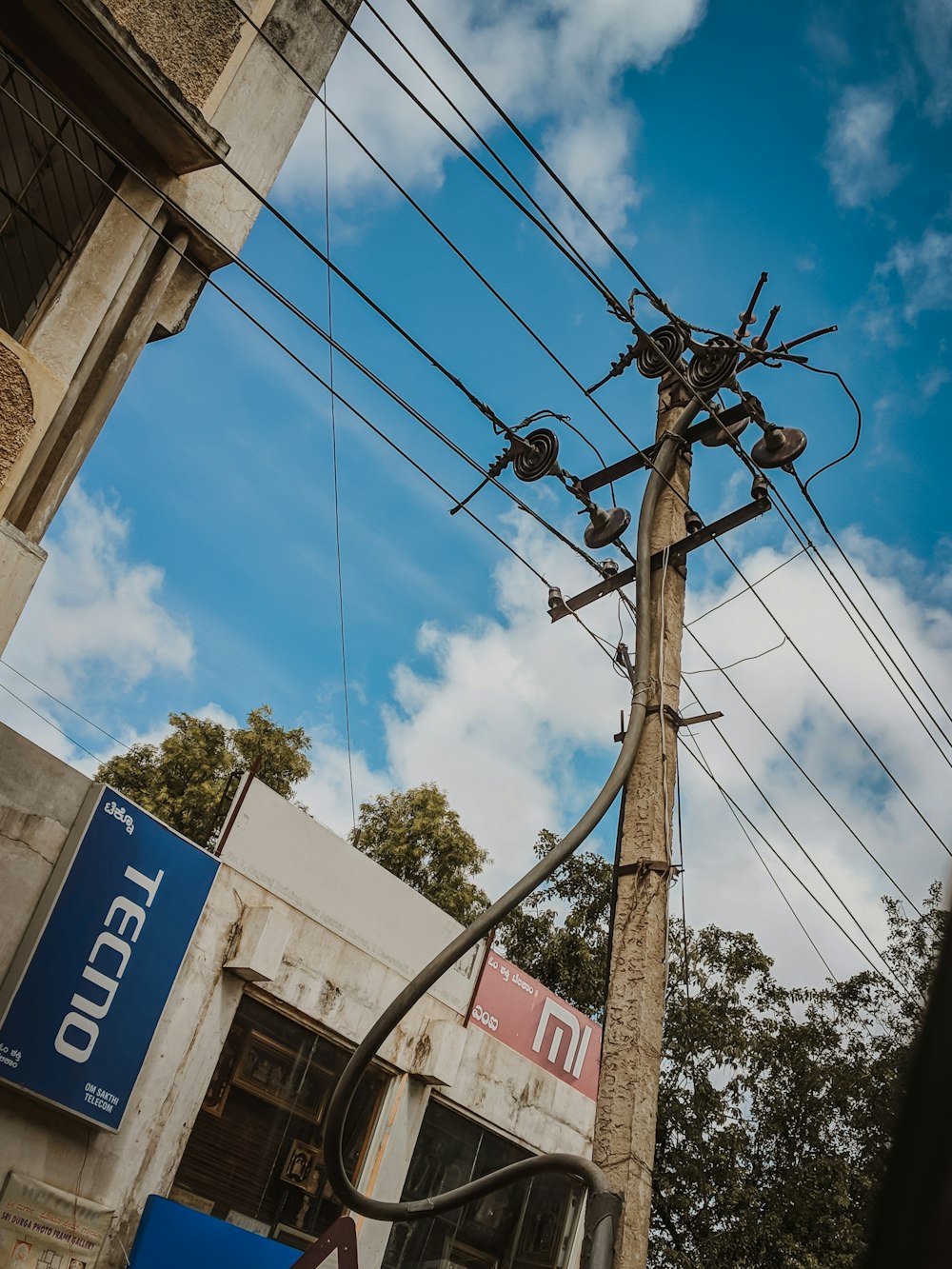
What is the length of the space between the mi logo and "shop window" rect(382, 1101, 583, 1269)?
60.0 inches

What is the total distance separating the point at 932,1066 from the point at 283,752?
27022 millimetres

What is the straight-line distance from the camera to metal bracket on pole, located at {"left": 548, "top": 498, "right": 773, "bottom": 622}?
798cm

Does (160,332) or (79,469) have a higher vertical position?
(160,332)

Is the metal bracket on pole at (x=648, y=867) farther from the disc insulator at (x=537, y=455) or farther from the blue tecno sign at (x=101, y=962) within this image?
the blue tecno sign at (x=101, y=962)

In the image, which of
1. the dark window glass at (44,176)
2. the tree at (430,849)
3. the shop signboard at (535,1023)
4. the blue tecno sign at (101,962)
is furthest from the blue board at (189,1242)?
the tree at (430,849)

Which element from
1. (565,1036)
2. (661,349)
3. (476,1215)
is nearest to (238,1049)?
(476,1215)

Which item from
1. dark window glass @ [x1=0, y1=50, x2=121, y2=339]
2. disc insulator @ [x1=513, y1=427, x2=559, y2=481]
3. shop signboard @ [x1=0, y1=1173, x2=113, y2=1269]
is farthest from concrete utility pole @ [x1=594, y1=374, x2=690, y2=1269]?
shop signboard @ [x1=0, y1=1173, x2=113, y2=1269]

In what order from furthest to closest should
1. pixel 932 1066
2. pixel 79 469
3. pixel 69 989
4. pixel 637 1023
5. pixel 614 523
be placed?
1. pixel 69 989
2. pixel 614 523
3. pixel 79 469
4. pixel 637 1023
5. pixel 932 1066

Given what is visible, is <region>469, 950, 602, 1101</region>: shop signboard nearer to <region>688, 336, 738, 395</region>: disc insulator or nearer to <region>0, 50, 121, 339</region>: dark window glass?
<region>688, 336, 738, 395</region>: disc insulator

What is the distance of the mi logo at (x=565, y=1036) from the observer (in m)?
16.1

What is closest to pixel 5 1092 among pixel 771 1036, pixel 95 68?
pixel 95 68

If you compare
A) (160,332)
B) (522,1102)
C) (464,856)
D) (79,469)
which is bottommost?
(522,1102)

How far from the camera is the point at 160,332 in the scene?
8.36 meters

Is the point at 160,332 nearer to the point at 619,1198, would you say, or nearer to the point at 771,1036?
the point at 619,1198
